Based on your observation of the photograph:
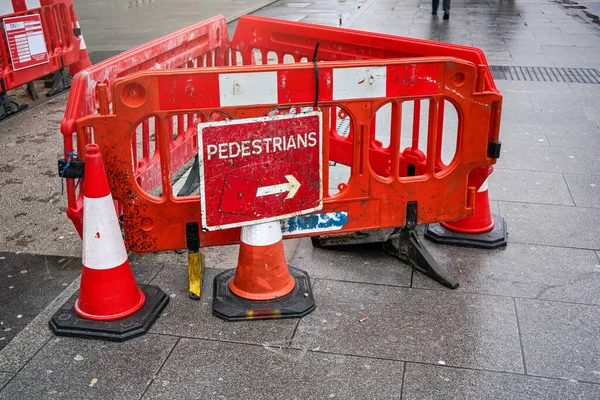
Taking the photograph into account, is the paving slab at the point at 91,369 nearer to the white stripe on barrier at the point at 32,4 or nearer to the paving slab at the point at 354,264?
the paving slab at the point at 354,264

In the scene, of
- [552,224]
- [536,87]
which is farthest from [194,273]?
[536,87]

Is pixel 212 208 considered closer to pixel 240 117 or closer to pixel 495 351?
pixel 240 117

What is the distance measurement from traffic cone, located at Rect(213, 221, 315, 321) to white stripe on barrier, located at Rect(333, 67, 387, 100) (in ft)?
2.69

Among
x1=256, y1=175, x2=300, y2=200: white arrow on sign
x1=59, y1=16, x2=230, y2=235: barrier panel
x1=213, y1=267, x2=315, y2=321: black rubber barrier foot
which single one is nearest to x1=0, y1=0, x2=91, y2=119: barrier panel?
x1=59, y1=16, x2=230, y2=235: barrier panel

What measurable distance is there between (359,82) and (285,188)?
2.32 feet

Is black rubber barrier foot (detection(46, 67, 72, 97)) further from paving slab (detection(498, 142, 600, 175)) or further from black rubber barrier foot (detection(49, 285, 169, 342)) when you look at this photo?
black rubber barrier foot (detection(49, 285, 169, 342))

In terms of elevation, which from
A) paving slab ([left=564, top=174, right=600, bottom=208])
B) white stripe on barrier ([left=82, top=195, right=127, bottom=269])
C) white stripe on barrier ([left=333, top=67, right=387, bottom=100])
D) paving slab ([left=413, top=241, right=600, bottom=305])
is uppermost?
white stripe on barrier ([left=333, top=67, right=387, bottom=100])

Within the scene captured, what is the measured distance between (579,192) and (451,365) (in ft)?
9.73

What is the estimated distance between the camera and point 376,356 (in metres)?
3.48

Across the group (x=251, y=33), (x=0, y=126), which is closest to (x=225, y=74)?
(x=251, y=33)

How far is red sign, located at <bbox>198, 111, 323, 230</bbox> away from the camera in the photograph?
3.59 metres

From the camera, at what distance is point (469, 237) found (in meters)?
4.80

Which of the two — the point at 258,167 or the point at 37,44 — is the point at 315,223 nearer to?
the point at 258,167

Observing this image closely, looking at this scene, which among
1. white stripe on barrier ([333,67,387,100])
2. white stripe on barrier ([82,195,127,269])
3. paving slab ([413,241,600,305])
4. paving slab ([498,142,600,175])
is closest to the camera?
white stripe on barrier ([82,195,127,269])
